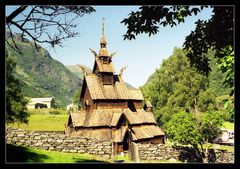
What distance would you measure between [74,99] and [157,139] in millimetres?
14955

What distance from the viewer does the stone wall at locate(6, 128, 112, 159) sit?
17531mm

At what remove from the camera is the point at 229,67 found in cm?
1023

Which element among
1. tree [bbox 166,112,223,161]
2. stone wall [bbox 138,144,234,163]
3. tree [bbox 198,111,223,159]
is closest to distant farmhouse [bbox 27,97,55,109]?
tree [bbox 166,112,223,161]

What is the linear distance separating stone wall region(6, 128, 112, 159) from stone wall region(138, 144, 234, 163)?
12.7ft

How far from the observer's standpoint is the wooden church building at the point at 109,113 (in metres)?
31.1

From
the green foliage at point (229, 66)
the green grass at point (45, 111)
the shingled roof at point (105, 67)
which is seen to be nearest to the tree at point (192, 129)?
the shingled roof at point (105, 67)

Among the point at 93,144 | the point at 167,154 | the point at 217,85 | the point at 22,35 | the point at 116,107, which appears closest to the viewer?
the point at 22,35

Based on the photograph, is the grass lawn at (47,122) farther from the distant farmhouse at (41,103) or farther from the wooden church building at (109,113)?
the wooden church building at (109,113)

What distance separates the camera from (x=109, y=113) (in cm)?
3262

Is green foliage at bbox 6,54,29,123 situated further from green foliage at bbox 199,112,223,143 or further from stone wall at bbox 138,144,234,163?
green foliage at bbox 199,112,223,143

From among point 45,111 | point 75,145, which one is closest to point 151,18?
point 75,145
